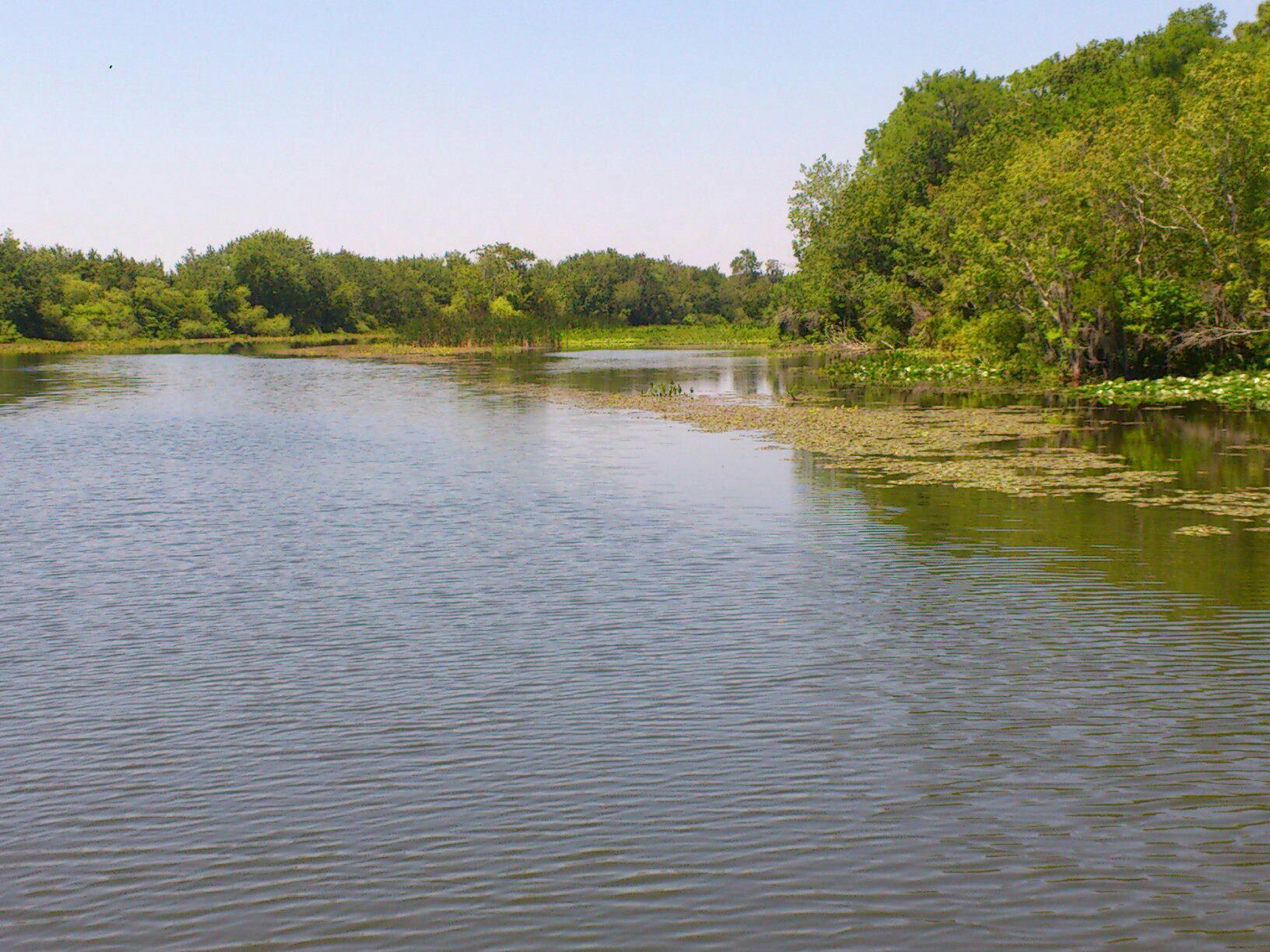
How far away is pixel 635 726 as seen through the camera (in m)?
11.0

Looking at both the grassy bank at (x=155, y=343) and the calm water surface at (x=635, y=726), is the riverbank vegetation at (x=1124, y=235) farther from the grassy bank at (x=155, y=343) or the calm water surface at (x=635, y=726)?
the grassy bank at (x=155, y=343)

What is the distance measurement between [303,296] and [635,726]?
574 feet

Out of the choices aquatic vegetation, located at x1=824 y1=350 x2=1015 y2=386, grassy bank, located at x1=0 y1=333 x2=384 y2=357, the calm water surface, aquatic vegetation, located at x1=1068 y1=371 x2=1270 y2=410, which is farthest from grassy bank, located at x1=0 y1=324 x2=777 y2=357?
the calm water surface

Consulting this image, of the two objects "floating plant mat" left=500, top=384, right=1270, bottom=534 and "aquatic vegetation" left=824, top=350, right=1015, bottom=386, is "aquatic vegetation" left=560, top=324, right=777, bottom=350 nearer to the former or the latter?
"aquatic vegetation" left=824, top=350, right=1015, bottom=386

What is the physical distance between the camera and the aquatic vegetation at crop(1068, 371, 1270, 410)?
4128 centimetres

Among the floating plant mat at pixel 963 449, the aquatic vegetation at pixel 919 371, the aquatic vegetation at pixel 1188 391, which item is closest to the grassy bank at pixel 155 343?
the aquatic vegetation at pixel 919 371

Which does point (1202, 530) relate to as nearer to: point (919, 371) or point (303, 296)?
point (919, 371)

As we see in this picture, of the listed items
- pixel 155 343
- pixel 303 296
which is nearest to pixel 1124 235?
pixel 155 343

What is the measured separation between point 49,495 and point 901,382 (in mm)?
40070

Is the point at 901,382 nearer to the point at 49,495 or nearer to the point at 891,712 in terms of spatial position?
the point at 49,495

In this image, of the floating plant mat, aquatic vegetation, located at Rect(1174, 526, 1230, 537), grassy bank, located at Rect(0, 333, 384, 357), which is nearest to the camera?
aquatic vegetation, located at Rect(1174, 526, 1230, 537)

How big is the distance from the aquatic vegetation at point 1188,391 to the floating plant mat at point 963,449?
13.8 ft

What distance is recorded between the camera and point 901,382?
57.5 metres

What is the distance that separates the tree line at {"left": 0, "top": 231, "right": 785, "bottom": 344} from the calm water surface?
320ft
